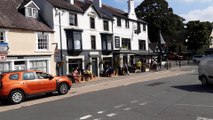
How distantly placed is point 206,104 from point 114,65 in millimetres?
23890

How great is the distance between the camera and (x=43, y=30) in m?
26.9

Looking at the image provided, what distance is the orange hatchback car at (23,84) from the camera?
49.1 ft

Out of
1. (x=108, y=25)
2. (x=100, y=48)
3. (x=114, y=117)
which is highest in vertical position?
(x=108, y=25)

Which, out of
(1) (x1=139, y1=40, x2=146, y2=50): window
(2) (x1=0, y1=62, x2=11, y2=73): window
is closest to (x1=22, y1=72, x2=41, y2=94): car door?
(2) (x1=0, y1=62, x2=11, y2=73): window

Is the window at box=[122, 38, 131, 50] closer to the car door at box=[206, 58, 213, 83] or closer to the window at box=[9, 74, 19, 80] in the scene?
the car door at box=[206, 58, 213, 83]

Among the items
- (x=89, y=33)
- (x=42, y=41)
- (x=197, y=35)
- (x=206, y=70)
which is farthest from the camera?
(x=197, y=35)

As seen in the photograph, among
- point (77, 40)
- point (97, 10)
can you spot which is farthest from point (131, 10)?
point (77, 40)

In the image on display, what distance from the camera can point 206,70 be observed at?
18.0 meters

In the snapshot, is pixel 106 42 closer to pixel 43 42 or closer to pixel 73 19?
pixel 73 19

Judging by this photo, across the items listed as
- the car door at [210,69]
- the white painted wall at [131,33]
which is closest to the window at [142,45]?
the white painted wall at [131,33]

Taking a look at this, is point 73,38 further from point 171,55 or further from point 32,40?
point 171,55

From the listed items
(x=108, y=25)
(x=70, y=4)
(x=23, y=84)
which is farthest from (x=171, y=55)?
(x=23, y=84)

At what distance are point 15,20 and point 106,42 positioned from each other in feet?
42.7

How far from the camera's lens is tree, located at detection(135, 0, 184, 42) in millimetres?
65375
